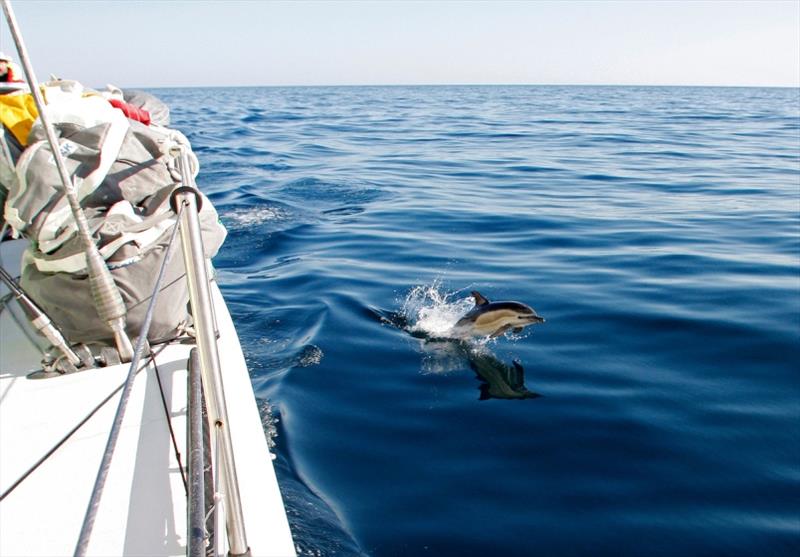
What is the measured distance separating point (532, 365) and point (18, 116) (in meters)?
4.29

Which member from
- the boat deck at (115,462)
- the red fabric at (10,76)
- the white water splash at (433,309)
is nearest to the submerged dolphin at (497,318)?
the white water splash at (433,309)

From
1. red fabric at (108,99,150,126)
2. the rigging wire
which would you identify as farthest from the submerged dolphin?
red fabric at (108,99,150,126)

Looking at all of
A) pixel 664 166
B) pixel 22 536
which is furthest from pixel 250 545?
pixel 664 166

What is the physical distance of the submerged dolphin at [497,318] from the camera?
18.9 ft

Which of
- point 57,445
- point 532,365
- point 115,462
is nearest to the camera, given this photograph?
point 115,462

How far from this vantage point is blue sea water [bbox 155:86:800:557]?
3809 mm

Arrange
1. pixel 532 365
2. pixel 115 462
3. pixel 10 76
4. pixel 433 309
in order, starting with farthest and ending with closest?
pixel 433 309 < pixel 532 365 < pixel 10 76 < pixel 115 462

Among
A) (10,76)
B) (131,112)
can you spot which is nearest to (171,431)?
(131,112)

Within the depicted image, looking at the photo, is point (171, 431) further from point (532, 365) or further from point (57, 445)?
point (532, 365)

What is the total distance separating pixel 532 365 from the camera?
5816 mm

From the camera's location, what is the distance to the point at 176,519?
8.50 feet

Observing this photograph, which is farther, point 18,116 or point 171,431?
point 18,116

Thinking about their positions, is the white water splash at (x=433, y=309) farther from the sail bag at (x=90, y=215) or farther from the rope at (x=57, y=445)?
the rope at (x=57, y=445)

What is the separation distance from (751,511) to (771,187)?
40.2 ft
